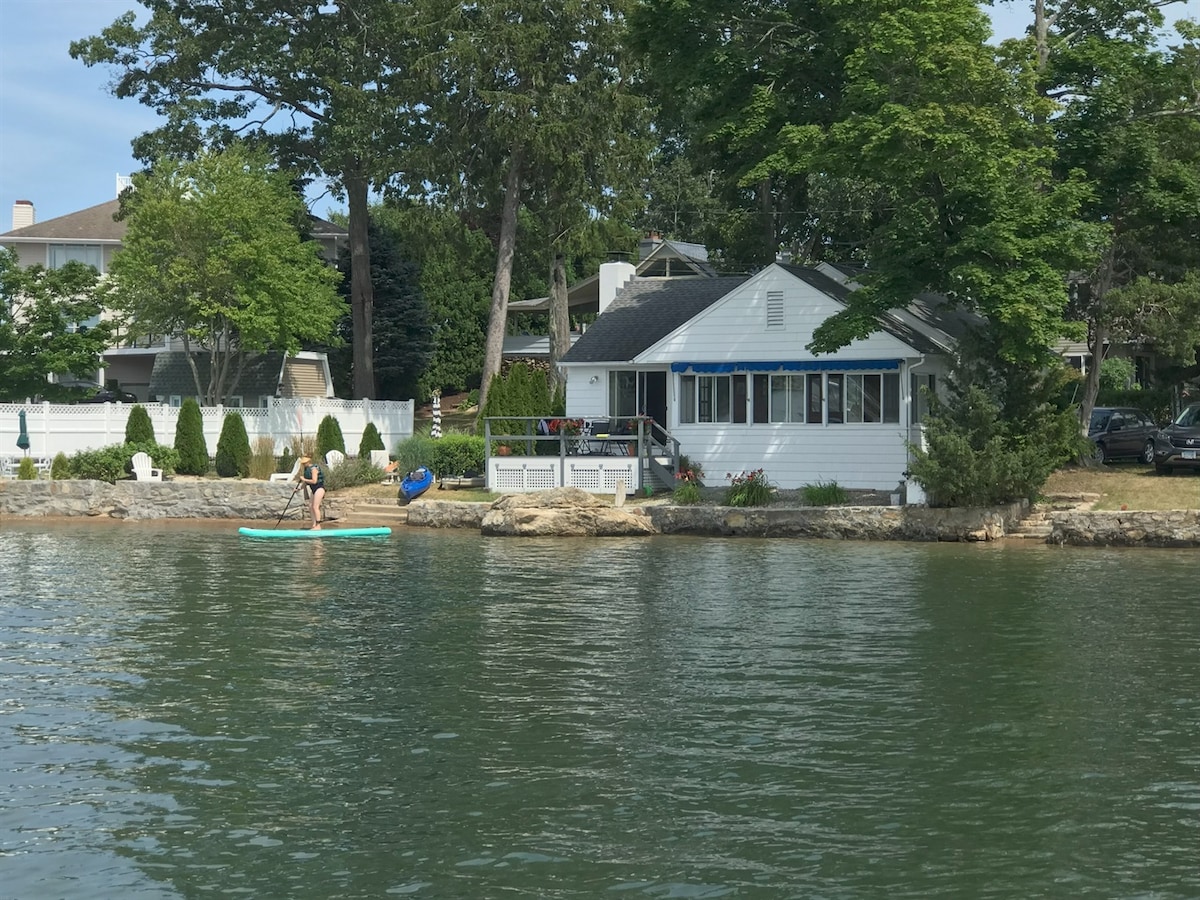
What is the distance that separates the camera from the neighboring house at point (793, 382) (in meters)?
37.6

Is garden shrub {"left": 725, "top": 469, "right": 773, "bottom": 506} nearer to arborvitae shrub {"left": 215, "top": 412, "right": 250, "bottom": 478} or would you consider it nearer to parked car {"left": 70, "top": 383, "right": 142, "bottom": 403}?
arborvitae shrub {"left": 215, "top": 412, "right": 250, "bottom": 478}

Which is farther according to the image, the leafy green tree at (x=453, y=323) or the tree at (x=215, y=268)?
the leafy green tree at (x=453, y=323)

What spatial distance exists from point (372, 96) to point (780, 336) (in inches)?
811

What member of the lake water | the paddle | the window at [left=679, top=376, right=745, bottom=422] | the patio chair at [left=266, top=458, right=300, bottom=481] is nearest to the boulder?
the paddle

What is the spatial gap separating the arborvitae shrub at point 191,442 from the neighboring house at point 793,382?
11658 mm

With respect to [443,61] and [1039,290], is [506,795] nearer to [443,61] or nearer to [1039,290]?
[1039,290]

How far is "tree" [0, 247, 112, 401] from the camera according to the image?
50.3 metres

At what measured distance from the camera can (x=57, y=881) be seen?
33.7 ft

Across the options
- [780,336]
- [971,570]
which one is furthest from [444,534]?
[971,570]

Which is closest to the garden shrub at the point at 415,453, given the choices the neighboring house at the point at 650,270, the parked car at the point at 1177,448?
the neighboring house at the point at 650,270

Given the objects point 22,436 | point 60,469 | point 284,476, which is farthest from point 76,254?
point 284,476

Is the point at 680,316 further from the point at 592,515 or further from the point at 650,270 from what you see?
the point at 592,515

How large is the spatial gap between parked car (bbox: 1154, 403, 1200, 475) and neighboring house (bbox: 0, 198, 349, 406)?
31417 millimetres

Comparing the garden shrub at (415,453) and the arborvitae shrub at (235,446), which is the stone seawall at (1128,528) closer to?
the garden shrub at (415,453)
